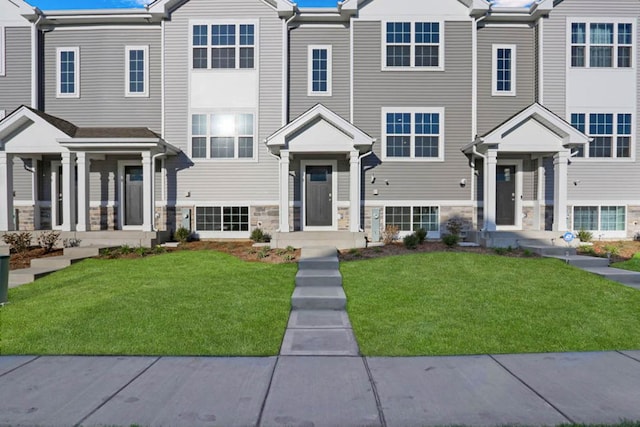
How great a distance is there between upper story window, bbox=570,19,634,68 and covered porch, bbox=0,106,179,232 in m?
15.2

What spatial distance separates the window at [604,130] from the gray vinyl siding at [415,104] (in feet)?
13.8

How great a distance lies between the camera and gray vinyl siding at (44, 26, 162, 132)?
14.8m

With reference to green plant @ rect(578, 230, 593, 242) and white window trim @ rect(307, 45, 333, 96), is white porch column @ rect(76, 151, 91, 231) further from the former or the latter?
green plant @ rect(578, 230, 593, 242)

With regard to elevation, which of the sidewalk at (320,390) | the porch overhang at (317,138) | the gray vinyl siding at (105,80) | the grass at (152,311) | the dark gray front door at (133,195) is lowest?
the sidewalk at (320,390)

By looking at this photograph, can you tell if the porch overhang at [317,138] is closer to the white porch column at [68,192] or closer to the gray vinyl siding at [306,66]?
the gray vinyl siding at [306,66]

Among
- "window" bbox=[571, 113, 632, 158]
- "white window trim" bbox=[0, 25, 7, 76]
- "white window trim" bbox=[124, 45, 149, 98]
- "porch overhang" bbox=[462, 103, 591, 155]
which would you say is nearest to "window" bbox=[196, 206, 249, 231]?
"white window trim" bbox=[124, 45, 149, 98]

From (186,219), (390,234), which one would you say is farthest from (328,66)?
(186,219)

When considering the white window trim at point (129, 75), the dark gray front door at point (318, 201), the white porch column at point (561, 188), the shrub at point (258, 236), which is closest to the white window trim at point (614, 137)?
the white porch column at point (561, 188)

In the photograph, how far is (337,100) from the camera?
1459cm

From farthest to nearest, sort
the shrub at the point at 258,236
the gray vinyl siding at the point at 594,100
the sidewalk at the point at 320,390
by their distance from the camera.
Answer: the gray vinyl siding at the point at 594,100
the shrub at the point at 258,236
the sidewalk at the point at 320,390

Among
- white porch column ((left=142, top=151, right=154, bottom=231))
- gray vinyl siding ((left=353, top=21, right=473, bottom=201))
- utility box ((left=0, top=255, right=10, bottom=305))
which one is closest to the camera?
utility box ((left=0, top=255, right=10, bottom=305))

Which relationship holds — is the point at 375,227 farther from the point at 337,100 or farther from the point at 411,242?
the point at 337,100

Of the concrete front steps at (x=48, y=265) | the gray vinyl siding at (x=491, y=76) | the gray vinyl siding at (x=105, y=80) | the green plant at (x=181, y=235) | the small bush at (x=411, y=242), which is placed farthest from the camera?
the gray vinyl siding at (x=105, y=80)

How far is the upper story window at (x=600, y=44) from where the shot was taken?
14352 millimetres
